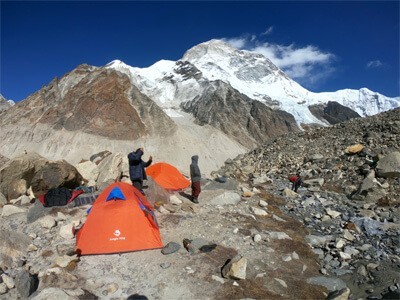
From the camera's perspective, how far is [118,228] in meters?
10.1

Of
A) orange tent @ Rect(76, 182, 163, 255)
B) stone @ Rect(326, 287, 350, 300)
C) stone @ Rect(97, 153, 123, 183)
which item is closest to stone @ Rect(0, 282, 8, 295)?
orange tent @ Rect(76, 182, 163, 255)

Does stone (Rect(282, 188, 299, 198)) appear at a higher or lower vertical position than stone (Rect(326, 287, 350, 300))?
higher

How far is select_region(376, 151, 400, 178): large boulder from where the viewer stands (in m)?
17.0

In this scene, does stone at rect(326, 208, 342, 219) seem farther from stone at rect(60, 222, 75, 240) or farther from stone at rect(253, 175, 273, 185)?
stone at rect(60, 222, 75, 240)

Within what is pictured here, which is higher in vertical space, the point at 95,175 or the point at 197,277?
the point at 95,175

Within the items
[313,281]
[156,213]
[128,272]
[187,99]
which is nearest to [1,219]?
[156,213]

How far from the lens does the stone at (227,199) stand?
47.2 ft

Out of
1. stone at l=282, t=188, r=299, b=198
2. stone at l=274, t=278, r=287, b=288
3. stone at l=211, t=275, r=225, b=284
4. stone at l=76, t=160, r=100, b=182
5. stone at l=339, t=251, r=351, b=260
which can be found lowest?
stone at l=274, t=278, r=287, b=288

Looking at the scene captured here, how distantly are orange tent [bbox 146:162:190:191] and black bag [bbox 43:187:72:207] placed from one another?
556 cm

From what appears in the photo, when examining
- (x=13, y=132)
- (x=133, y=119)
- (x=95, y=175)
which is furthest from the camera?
A: (x=133, y=119)

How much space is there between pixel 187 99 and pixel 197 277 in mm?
137226

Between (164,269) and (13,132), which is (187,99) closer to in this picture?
(13,132)

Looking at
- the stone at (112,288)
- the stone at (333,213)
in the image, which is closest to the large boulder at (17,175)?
the stone at (112,288)

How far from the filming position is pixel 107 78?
88250 mm
